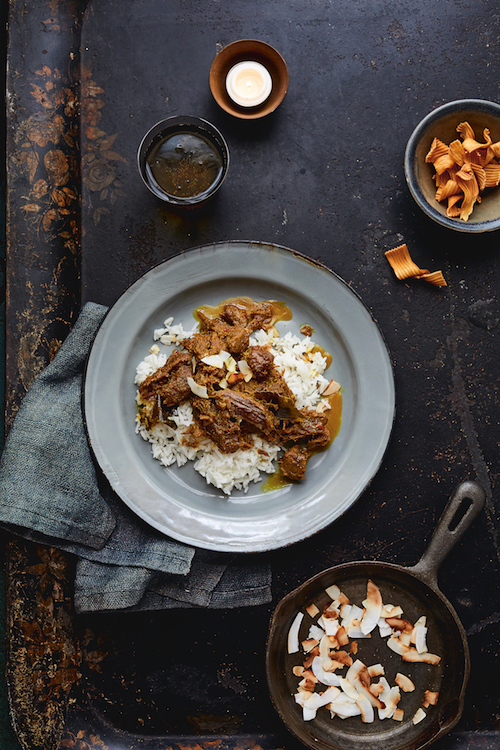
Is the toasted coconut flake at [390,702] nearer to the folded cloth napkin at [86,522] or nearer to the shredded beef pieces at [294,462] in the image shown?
the folded cloth napkin at [86,522]

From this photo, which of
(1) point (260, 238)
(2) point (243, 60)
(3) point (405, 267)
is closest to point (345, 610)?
(3) point (405, 267)

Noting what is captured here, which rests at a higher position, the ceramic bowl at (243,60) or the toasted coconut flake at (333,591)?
the ceramic bowl at (243,60)

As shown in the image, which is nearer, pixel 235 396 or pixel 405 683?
pixel 235 396

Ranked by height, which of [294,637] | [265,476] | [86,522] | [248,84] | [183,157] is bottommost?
[294,637]

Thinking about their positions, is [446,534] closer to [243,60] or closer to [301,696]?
[301,696]

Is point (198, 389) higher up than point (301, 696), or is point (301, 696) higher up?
point (198, 389)

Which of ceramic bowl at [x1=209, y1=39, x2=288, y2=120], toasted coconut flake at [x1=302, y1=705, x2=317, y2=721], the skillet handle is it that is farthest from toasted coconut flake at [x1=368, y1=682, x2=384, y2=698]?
ceramic bowl at [x1=209, y1=39, x2=288, y2=120]

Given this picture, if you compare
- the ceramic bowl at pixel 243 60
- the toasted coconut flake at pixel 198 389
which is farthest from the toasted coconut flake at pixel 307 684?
the ceramic bowl at pixel 243 60
